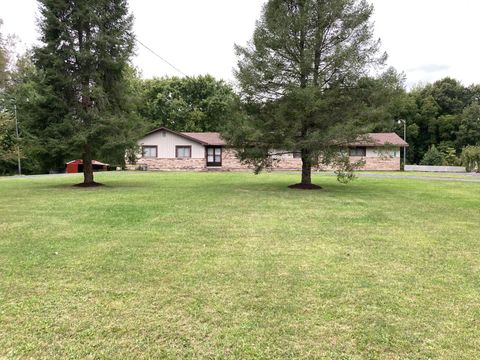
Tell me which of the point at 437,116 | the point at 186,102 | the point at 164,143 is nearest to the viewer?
the point at 164,143

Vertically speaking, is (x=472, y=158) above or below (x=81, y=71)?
below

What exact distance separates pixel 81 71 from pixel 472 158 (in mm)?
31674

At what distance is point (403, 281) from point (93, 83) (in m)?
16.0

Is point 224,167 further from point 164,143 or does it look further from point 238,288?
point 238,288

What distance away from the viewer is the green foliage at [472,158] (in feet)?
106

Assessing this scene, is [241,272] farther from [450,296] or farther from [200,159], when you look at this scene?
[200,159]

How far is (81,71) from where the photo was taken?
16.5m

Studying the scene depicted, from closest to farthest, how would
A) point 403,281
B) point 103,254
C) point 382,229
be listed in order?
point 403,281
point 103,254
point 382,229

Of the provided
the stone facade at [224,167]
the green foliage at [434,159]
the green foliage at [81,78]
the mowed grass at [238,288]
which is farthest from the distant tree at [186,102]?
the mowed grass at [238,288]

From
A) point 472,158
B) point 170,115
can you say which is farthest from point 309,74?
point 170,115

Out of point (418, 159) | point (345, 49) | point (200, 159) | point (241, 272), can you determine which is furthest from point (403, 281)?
point (418, 159)

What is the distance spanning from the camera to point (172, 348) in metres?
3.08

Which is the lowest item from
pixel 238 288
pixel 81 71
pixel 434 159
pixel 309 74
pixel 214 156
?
pixel 238 288

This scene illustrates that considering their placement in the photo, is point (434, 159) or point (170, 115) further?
point (170, 115)
